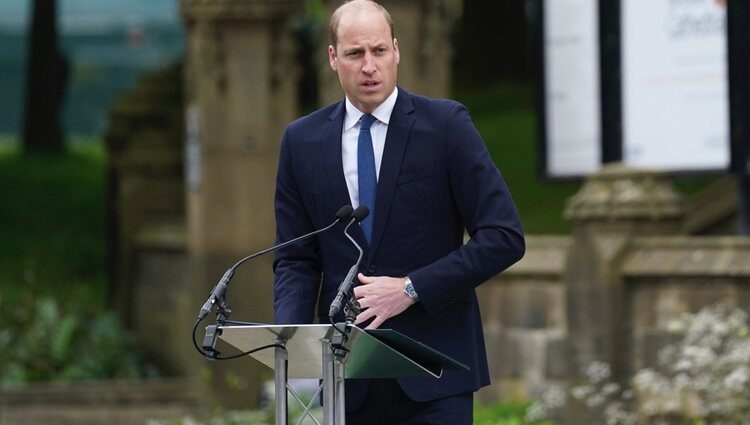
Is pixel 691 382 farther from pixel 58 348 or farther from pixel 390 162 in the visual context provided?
pixel 58 348

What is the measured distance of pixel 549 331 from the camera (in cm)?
1243

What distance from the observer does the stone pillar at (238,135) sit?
16.1 meters

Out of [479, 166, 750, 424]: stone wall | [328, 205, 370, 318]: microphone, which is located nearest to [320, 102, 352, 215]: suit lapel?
[328, 205, 370, 318]: microphone

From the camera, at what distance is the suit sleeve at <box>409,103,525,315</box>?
17.9 ft

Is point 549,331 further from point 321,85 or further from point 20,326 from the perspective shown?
point 20,326

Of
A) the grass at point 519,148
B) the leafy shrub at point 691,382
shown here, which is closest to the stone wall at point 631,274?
the leafy shrub at point 691,382

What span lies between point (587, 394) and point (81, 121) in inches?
790

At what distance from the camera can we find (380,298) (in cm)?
541

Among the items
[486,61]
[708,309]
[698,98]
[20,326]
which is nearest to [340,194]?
[708,309]

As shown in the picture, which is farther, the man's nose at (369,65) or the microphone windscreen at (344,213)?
the man's nose at (369,65)

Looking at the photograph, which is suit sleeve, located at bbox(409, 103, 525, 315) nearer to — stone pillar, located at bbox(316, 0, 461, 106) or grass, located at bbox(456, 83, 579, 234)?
stone pillar, located at bbox(316, 0, 461, 106)

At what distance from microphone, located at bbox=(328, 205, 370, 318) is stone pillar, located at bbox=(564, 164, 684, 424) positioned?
631 cm

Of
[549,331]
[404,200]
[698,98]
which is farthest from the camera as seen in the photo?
[698,98]

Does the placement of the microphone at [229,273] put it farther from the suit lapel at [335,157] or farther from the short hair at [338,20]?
the short hair at [338,20]
